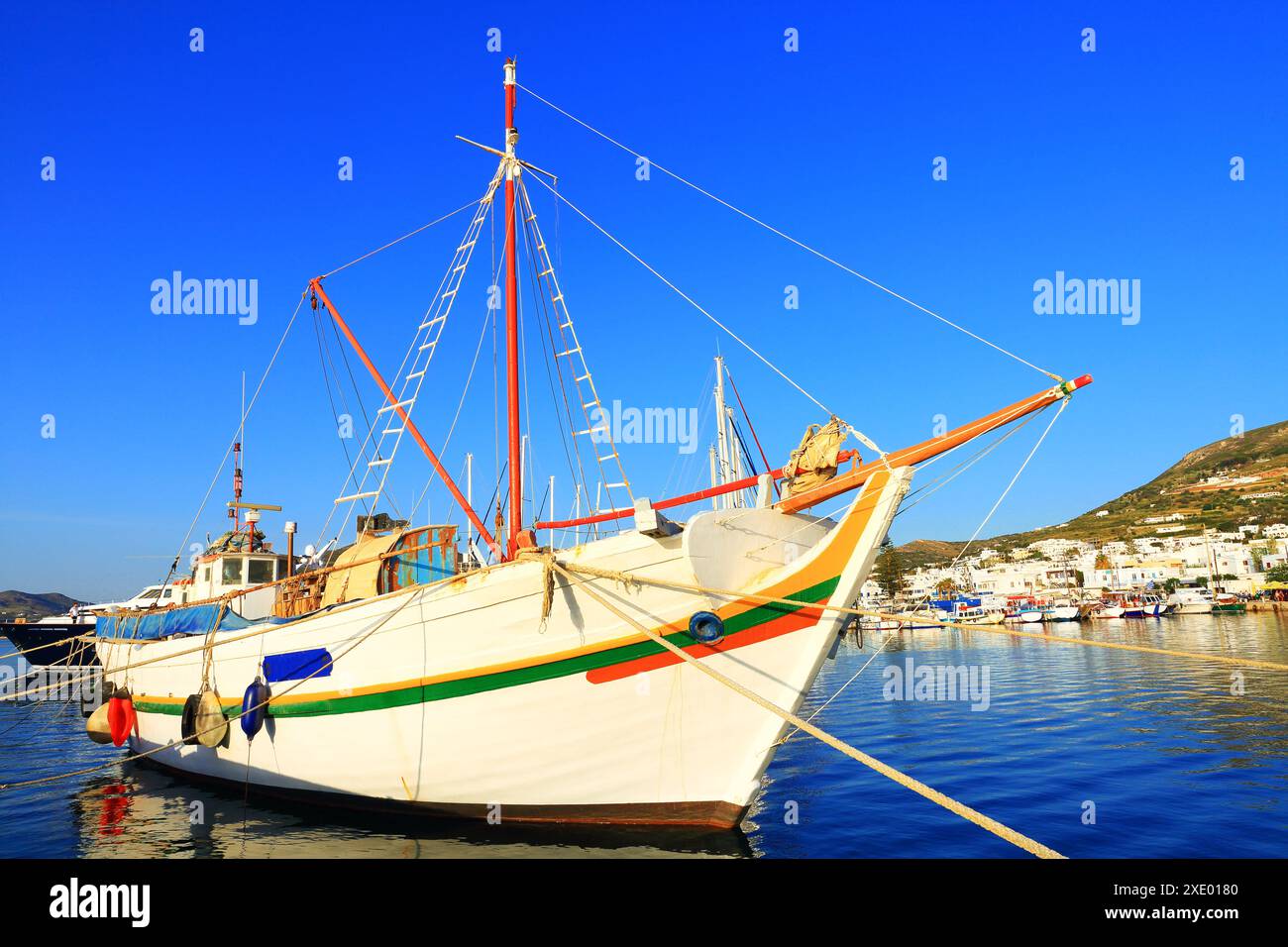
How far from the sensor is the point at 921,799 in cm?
1403

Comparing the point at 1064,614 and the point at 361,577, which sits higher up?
the point at 361,577

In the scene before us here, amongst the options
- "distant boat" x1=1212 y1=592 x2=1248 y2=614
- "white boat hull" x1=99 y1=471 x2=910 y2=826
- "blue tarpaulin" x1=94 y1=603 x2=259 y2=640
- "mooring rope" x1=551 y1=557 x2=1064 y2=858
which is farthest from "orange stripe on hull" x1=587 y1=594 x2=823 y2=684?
"distant boat" x1=1212 y1=592 x2=1248 y2=614

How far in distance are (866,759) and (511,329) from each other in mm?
10478

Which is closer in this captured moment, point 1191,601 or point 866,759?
point 866,759

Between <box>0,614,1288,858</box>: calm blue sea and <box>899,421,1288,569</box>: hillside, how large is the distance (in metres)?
125

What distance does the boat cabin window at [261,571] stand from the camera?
2067 centimetres

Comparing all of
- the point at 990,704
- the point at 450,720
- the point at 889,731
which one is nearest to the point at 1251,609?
the point at 990,704

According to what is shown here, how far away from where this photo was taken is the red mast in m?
13.2

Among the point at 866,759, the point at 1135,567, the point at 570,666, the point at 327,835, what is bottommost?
the point at 1135,567

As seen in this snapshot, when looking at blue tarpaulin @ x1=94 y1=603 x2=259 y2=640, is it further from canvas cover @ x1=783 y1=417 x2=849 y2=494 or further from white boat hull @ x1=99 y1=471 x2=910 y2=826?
canvas cover @ x1=783 y1=417 x2=849 y2=494

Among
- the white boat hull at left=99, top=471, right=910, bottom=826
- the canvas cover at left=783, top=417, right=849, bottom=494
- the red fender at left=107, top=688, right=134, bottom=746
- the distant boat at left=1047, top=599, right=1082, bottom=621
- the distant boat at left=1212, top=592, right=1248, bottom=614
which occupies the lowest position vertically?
the distant boat at left=1047, top=599, right=1082, bottom=621

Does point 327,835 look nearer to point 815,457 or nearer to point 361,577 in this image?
point 361,577

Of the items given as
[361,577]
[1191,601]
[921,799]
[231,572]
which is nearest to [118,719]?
[231,572]

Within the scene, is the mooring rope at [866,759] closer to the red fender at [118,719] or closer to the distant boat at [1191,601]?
the red fender at [118,719]
